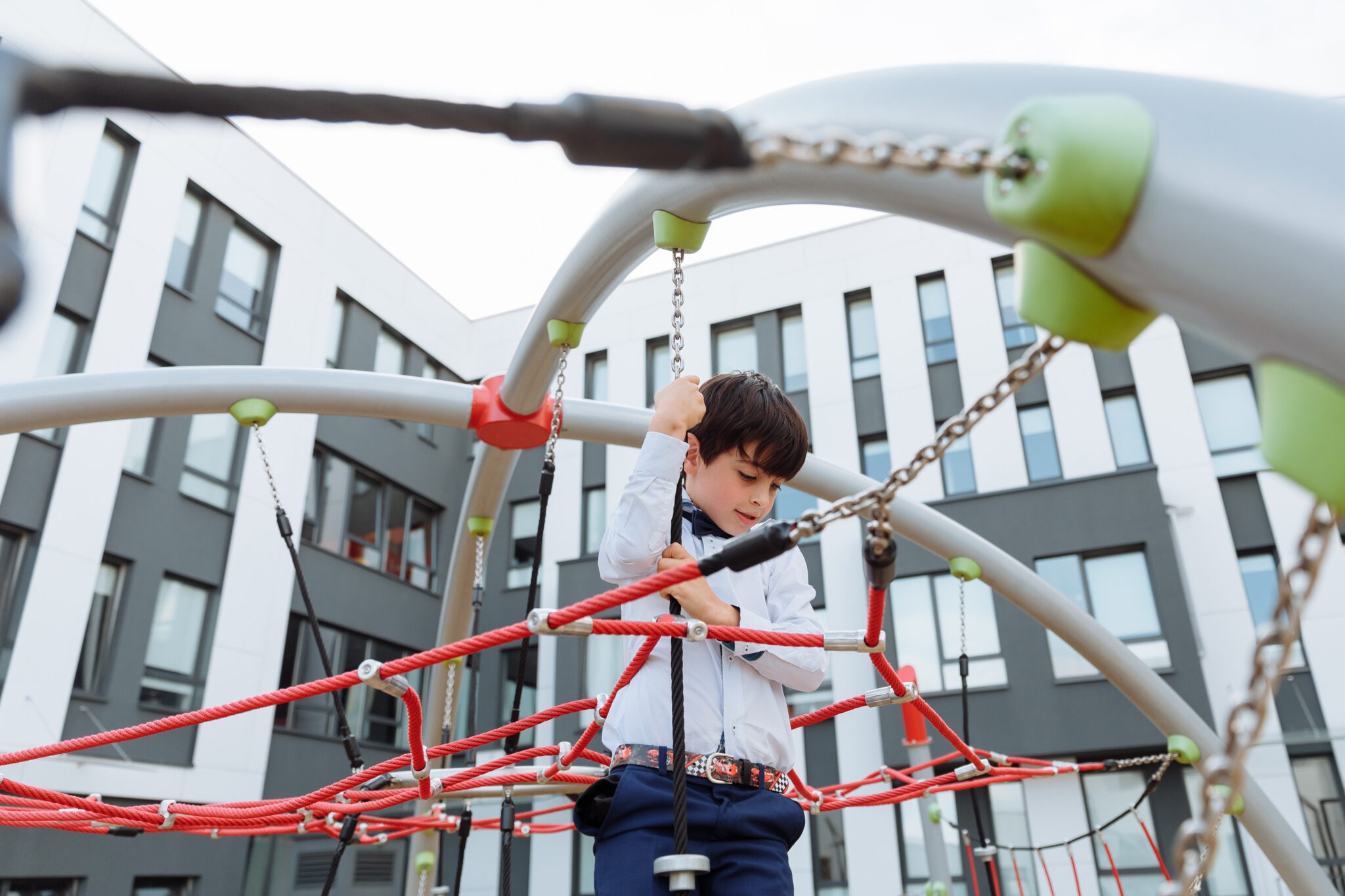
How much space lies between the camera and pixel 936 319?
1188 cm

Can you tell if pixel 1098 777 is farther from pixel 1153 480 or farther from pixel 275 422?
pixel 275 422

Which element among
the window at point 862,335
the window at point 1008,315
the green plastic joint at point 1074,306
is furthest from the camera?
the window at point 862,335

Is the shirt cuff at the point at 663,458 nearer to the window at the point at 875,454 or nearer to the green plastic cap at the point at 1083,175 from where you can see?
the green plastic cap at the point at 1083,175

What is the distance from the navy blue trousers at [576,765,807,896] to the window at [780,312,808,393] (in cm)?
1083

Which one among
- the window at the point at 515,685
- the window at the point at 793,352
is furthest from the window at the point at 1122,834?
the window at the point at 515,685

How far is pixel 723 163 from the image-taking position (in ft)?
1.73

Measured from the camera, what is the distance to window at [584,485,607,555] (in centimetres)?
1282

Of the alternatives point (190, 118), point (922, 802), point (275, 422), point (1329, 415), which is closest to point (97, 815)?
point (190, 118)

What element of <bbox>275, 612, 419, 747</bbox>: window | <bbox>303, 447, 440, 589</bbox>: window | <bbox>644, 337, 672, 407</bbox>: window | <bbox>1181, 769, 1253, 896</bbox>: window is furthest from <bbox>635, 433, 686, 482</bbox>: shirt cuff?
<bbox>644, 337, 672, 407</bbox>: window

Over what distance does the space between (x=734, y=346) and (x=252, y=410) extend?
1047 cm

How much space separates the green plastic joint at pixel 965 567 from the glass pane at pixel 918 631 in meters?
7.04

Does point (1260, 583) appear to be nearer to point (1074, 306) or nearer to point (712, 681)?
point (712, 681)

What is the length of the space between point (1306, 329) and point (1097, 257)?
0.14 metres

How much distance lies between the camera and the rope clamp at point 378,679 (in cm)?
167
